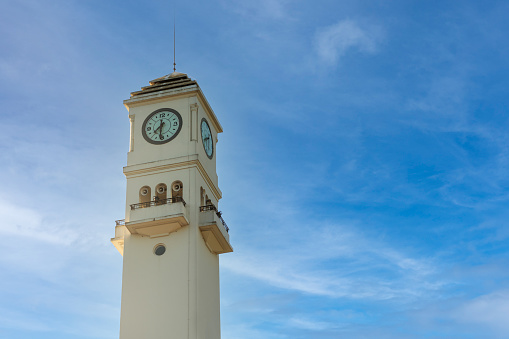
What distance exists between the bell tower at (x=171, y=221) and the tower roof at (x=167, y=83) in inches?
2.6

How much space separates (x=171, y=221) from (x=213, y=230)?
2647 mm

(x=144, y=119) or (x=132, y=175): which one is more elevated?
(x=144, y=119)

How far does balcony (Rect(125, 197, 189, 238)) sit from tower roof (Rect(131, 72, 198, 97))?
28.3 ft

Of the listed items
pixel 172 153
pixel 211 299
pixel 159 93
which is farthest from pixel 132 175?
pixel 211 299

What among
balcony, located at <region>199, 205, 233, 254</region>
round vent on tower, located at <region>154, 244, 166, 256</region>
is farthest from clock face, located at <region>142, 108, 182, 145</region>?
round vent on tower, located at <region>154, 244, 166, 256</region>

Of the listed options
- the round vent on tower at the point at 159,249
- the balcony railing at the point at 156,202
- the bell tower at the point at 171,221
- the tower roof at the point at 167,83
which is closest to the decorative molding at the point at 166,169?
the bell tower at the point at 171,221

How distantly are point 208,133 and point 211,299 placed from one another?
11517 mm

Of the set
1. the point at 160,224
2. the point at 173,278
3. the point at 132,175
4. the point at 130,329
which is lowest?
the point at 130,329

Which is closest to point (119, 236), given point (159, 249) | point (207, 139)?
point (159, 249)

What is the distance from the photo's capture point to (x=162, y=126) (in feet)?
162

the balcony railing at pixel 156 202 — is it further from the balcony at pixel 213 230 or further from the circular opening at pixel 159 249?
the circular opening at pixel 159 249

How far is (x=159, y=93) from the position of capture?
5006cm

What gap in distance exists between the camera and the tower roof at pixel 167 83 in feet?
166

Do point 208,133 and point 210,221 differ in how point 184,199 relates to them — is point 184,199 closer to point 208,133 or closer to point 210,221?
point 210,221
